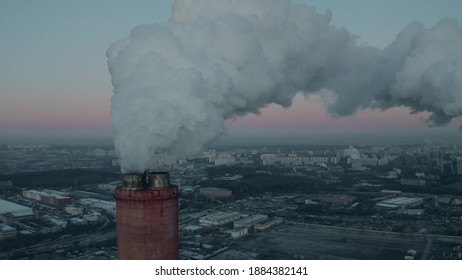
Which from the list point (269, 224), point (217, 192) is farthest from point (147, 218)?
point (217, 192)

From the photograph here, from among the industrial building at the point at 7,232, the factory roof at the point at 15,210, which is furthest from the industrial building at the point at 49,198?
the industrial building at the point at 7,232

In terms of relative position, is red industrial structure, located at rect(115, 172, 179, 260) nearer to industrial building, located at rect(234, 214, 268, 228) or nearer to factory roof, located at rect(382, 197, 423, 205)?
industrial building, located at rect(234, 214, 268, 228)

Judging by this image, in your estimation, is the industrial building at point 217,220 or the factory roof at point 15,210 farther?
the factory roof at point 15,210

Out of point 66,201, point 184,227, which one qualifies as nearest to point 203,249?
point 184,227

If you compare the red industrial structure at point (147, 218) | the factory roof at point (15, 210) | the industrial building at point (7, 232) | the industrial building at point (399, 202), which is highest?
the red industrial structure at point (147, 218)

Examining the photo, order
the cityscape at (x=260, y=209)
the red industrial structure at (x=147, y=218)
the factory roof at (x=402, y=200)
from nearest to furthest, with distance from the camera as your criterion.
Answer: the red industrial structure at (x=147, y=218) < the cityscape at (x=260, y=209) < the factory roof at (x=402, y=200)

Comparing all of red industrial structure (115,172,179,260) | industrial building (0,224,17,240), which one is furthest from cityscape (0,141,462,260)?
red industrial structure (115,172,179,260)

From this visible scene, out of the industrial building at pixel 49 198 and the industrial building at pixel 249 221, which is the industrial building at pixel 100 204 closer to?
the industrial building at pixel 49 198
